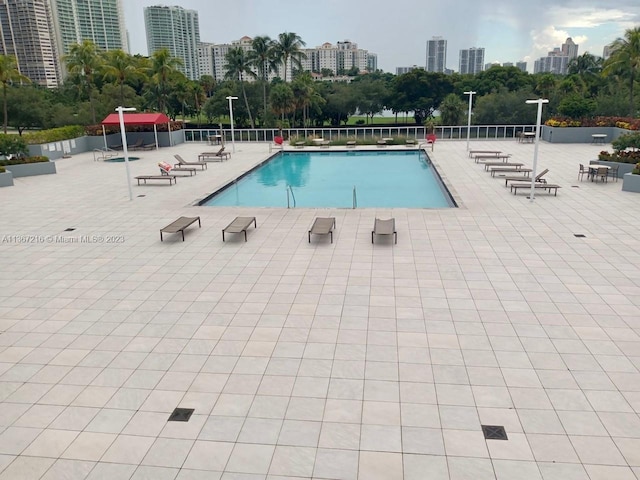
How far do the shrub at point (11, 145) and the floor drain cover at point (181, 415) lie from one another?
62.4 feet

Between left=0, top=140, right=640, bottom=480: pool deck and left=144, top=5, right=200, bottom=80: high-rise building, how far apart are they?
420ft

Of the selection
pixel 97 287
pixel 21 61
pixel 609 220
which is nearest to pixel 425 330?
pixel 97 287

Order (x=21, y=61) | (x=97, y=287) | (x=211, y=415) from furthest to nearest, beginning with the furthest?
(x=21, y=61)
(x=97, y=287)
(x=211, y=415)

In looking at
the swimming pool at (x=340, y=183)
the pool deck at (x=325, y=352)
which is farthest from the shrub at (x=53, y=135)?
the pool deck at (x=325, y=352)

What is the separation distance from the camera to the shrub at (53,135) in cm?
2388

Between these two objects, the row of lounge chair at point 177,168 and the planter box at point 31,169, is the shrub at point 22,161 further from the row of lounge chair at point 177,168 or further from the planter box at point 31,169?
the row of lounge chair at point 177,168

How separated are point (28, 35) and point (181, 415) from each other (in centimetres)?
10240

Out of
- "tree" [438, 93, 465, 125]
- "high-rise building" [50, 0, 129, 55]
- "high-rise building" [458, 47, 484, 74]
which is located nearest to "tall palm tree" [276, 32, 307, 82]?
"tree" [438, 93, 465, 125]

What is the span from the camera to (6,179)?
1834 cm

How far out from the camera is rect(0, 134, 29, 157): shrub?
1966 cm

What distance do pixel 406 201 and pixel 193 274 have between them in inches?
348

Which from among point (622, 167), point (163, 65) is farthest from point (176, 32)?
point (622, 167)

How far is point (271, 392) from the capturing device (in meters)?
5.50

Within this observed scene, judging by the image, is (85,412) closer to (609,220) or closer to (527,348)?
(527,348)
